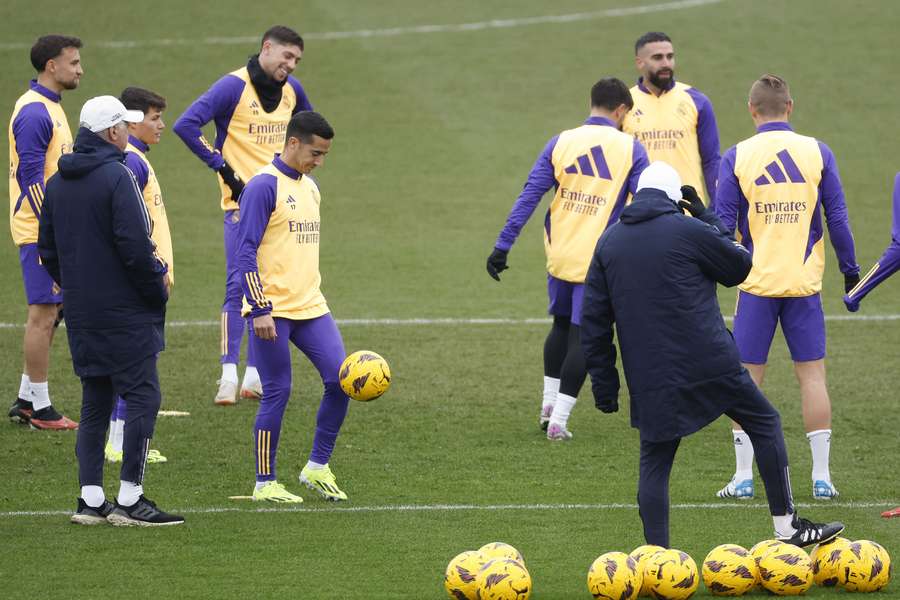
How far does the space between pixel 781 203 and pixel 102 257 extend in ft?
13.5

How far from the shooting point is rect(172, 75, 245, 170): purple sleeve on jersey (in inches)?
447

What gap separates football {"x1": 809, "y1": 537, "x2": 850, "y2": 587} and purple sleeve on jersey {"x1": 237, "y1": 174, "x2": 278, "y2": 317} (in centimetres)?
338

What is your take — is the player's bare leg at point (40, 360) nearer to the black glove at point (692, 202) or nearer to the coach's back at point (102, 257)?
the coach's back at point (102, 257)

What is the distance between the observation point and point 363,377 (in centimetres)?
863

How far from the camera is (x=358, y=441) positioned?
34.6ft

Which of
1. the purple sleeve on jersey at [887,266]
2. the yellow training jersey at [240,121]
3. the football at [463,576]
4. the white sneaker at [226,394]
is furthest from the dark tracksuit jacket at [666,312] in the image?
the yellow training jersey at [240,121]

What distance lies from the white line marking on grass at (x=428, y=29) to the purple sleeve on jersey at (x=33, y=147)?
17.6 meters

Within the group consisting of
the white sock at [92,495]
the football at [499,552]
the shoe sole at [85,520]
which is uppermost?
the football at [499,552]

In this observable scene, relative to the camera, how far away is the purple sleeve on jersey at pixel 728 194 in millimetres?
9062

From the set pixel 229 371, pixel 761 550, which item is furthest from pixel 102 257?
pixel 761 550

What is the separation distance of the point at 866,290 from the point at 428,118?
1648 centimetres

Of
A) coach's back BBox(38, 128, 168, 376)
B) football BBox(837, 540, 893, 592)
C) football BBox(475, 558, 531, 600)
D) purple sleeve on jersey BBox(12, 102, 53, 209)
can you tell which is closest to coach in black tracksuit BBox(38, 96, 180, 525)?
coach's back BBox(38, 128, 168, 376)

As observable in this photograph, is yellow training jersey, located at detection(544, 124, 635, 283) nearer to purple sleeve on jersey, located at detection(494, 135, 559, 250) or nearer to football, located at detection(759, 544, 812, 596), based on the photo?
purple sleeve on jersey, located at detection(494, 135, 559, 250)

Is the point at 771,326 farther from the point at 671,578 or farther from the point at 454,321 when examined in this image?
the point at 454,321
